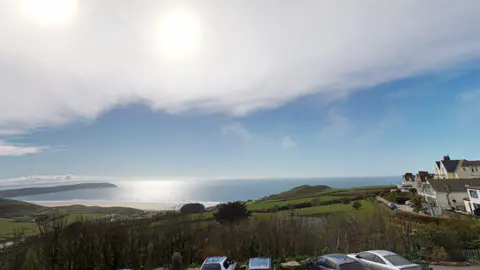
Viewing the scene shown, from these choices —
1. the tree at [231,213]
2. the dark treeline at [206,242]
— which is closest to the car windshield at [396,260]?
the dark treeline at [206,242]

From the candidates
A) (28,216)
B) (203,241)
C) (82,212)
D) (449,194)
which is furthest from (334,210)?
(28,216)

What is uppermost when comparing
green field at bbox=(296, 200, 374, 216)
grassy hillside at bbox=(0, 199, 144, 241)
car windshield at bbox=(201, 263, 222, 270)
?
grassy hillside at bbox=(0, 199, 144, 241)

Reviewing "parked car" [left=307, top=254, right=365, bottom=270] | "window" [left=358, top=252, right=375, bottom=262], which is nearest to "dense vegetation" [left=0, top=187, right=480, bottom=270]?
"parked car" [left=307, top=254, right=365, bottom=270]

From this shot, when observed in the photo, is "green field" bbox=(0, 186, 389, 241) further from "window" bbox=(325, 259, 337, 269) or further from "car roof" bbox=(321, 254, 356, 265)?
"car roof" bbox=(321, 254, 356, 265)

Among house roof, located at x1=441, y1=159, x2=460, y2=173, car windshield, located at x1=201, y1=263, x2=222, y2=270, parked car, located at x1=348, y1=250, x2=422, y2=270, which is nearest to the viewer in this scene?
parked car, located at x1=348, y1=250, x2=422, y2=270

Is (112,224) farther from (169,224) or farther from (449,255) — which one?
(449,255)

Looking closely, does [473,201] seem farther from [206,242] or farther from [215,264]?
[215,264]
